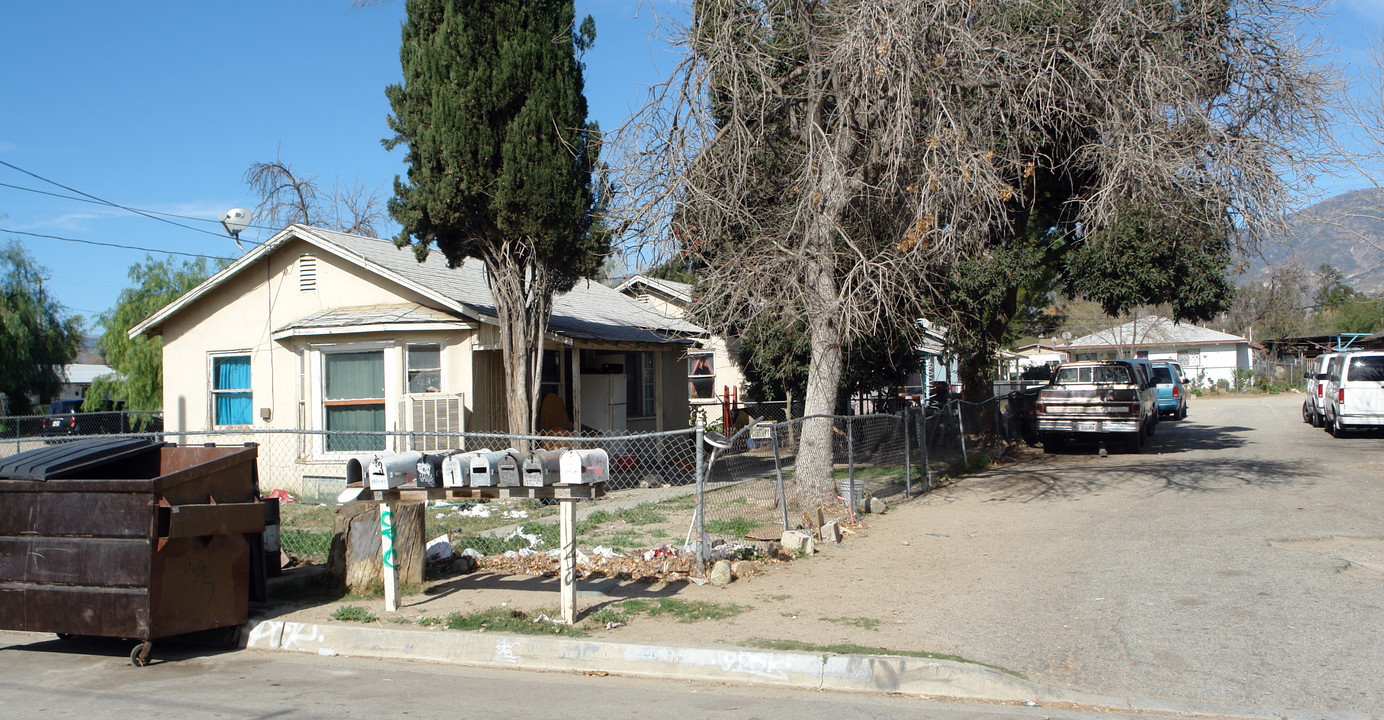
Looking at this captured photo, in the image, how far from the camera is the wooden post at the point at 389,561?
720 cm

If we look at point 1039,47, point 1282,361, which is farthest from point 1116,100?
point 1282,361

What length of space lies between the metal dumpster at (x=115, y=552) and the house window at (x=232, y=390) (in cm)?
974

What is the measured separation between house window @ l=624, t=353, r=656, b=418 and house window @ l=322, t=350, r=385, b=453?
17.3 ft

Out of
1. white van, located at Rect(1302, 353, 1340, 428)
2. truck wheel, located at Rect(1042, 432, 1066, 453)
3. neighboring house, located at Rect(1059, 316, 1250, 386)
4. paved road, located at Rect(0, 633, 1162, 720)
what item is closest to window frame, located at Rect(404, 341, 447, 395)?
paved road, located at Rect(0, 633, 1162, 720)

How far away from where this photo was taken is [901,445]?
13.8 meters

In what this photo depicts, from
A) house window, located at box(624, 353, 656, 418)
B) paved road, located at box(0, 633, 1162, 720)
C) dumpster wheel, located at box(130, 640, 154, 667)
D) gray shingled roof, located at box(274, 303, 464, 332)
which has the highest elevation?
gray shingled roof, located at box(274, 303, 464, 332)

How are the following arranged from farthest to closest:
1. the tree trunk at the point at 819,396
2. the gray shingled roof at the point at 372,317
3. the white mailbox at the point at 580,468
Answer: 1. the gray shingled roof at the point at 372,317
2. the tree trunk at the point at 819,396
3. the white mailbox at the point at 580,468

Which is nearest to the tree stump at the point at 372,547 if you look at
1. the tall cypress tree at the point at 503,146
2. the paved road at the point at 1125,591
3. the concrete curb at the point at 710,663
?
the concrete curb at the point at 710,663

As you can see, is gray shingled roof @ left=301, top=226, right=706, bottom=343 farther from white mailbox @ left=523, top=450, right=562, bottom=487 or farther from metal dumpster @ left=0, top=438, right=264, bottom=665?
metal dumpster @ left=0, top=438, right=264, bottom=665

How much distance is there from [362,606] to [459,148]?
22.6 ft

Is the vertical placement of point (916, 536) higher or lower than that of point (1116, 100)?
lower

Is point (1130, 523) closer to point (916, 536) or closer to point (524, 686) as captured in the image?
point (916, 536)

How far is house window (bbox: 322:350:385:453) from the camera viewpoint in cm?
1455

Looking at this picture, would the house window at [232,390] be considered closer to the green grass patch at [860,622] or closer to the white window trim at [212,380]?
the white window trim at [212,380]
